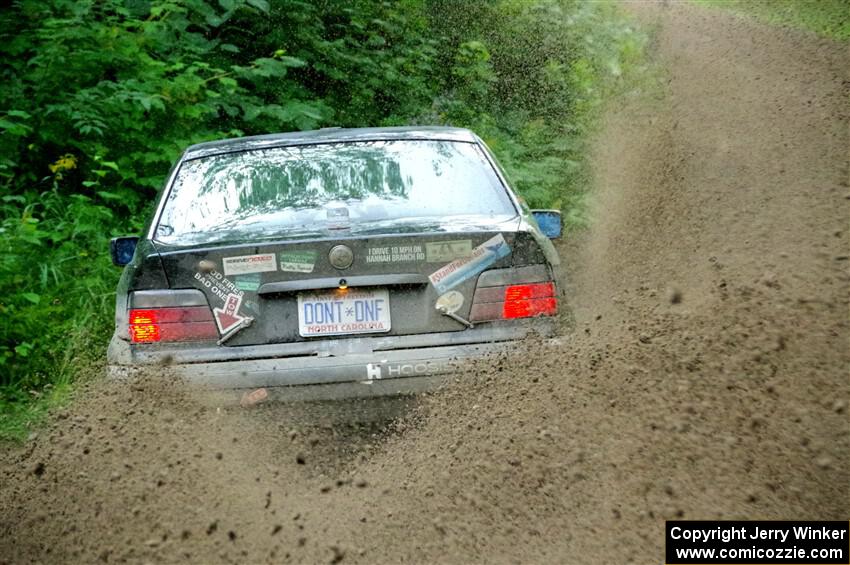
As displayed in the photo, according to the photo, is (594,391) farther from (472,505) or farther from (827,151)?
(827,151)

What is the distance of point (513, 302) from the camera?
3701mm

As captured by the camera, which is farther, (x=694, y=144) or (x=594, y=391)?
(x=694, y=144)

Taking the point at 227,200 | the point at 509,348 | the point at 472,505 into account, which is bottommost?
the point at 472,505

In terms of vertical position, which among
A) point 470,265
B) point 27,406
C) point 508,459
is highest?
point 470,265

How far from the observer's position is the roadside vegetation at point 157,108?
6090 millimetres

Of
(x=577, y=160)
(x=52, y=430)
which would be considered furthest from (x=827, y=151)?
(x=52, y=430)

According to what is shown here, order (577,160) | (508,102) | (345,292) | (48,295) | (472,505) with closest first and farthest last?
(472,505) < (345,292) < (48,295) < (577,160) < (508,102)

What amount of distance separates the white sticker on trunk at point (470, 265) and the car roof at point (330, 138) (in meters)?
1.12

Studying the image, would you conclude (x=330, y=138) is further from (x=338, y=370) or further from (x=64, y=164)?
(x=64, y=164)

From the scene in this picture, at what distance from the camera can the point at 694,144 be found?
35.6 ft

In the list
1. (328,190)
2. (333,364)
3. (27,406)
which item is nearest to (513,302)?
(333,364)

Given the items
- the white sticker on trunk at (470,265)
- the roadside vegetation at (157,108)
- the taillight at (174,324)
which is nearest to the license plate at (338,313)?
the white sticker on trunk at (470,265)

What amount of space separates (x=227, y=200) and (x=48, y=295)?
2.74 meters

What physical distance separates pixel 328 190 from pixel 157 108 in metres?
4.13
